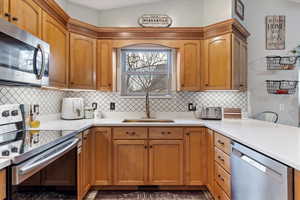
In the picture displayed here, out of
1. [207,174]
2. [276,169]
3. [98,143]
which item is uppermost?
[276,169]

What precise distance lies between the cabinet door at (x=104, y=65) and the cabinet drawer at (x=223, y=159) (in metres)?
1.63

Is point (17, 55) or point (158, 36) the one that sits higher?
point (158, 36)

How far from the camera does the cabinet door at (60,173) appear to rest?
4.55 ft

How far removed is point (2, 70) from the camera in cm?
130

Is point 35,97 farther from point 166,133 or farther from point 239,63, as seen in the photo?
point 239,63

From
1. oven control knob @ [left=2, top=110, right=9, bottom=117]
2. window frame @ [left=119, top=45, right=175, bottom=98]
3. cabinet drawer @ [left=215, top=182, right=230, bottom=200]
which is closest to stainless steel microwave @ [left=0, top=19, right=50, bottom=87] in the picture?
oven control knob @ [left=2, top=110, right=9, bottom=117]

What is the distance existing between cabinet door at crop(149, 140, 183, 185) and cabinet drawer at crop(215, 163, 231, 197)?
1.69ft

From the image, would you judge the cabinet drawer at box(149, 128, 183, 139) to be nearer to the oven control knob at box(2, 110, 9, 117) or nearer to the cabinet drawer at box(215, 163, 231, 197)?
the cabinet drawer at box(215, 163, 231, 197)

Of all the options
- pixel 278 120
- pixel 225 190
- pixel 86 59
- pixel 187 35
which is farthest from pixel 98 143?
pixel 278 120

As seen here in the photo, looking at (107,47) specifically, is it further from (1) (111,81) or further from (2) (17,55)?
(2) (17,55)

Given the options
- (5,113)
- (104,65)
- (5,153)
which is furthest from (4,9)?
(104,65)

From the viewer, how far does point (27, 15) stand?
5.92 feet

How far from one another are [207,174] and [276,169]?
60.0 inches

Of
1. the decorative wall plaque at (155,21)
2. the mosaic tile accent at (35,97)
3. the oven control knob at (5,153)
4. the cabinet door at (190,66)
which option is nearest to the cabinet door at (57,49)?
the mosaic tile accent at (35,97)
